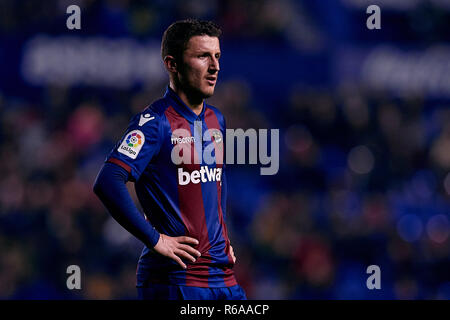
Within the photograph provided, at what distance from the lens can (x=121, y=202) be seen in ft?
14.9

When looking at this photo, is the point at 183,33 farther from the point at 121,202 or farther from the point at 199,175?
the point at 121,202

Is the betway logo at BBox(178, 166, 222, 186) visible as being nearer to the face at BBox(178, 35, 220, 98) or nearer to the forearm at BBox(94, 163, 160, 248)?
the forearm at BBox(94, 163, 160, 248)

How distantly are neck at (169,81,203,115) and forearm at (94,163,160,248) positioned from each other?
0.61m

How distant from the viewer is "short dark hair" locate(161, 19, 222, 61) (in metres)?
4.83

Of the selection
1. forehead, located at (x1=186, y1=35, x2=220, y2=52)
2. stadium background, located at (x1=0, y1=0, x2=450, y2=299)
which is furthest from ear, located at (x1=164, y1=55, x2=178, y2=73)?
stadium background, located at (x1=0, y1=0, x2=450, y2=299)

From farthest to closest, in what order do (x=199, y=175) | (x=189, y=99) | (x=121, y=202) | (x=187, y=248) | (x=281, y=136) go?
1. (x=281, y=136)
2. (x=189, y=99)
3. (x=199, y=175)
4. (x=187, y=248)
5. (x=121, y=202)

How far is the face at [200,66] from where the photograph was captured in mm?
4812

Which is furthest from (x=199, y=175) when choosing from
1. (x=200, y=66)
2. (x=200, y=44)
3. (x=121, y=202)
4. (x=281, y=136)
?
(x=281, y=136)

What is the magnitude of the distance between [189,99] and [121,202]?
79 centimetres

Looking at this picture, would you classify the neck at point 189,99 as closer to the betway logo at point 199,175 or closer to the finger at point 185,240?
the betway logo at point 199,175

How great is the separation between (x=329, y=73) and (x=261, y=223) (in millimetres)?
2857

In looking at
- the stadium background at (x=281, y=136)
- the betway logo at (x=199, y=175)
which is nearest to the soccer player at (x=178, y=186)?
the betway logo at (x=199, y=175)

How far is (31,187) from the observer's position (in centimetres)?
1026

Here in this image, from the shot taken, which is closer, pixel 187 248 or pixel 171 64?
pixel 187 248
